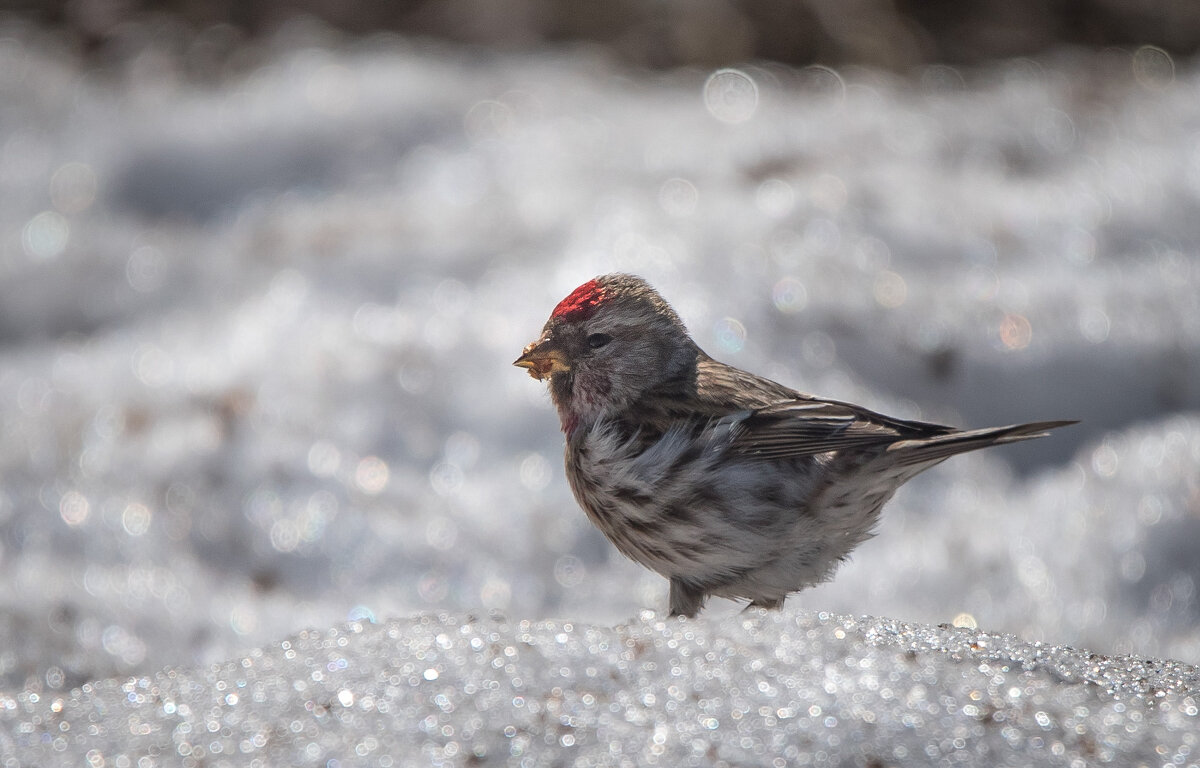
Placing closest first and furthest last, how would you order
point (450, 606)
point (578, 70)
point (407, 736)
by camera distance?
point (407, 736), point (450, 606), point (578, 70)

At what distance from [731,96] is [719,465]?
6394mm

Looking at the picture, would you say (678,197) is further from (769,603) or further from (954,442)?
(954,442)

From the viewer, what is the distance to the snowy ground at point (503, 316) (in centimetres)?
555

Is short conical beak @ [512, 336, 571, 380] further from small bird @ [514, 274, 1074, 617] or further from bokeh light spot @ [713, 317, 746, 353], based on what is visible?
bokeh light spot @ [713, 317, 746, 353]

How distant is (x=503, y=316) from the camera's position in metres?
6.76

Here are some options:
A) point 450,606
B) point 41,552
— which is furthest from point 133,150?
point 450,606

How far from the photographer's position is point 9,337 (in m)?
7.52

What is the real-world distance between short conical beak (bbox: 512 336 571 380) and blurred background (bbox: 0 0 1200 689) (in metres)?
1.97

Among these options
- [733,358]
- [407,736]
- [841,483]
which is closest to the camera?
[407,736]

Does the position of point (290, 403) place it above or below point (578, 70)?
below

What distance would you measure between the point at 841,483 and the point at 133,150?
716cm

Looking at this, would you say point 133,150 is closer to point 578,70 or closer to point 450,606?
point 578,70

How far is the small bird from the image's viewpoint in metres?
3.36

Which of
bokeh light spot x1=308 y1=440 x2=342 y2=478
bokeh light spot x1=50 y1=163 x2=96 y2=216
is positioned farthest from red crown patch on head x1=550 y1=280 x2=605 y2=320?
bokeh light spot x1=50 y1=163 x2=96 y2=216
